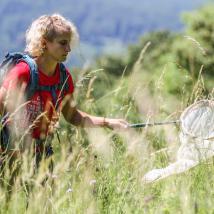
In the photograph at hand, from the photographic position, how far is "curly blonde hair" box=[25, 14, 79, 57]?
4.16m

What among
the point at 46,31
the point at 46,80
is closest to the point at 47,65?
the point at 46,80

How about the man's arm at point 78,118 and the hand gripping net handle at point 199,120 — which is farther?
the man's arm at point 78,118

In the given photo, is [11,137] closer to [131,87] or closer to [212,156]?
[131,87]

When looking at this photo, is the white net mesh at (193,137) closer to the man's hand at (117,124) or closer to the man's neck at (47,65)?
the man's hand at (117,124)

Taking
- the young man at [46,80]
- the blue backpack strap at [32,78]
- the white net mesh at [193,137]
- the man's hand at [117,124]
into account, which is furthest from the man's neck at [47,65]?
the white net mesh at [193,137]

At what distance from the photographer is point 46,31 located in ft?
13.8

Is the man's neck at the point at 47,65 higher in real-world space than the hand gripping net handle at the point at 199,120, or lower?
higher

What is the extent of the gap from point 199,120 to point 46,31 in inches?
44.6

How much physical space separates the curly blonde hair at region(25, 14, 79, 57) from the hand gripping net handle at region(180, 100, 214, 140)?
0.88m

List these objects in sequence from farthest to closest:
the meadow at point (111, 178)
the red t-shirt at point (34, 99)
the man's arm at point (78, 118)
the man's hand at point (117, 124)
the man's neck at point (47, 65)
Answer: the man's arm at point (78, 118) < the man's neck at point (47, 65) < the man's hand at point (117, 124) < the red t-shirt at point (34, 99) < the meadow at point (111, 178)

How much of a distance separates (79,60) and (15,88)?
79cm

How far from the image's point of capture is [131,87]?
4121mm

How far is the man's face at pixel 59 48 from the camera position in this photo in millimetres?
4129

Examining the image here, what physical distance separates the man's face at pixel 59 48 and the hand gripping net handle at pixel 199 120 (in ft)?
2.92
